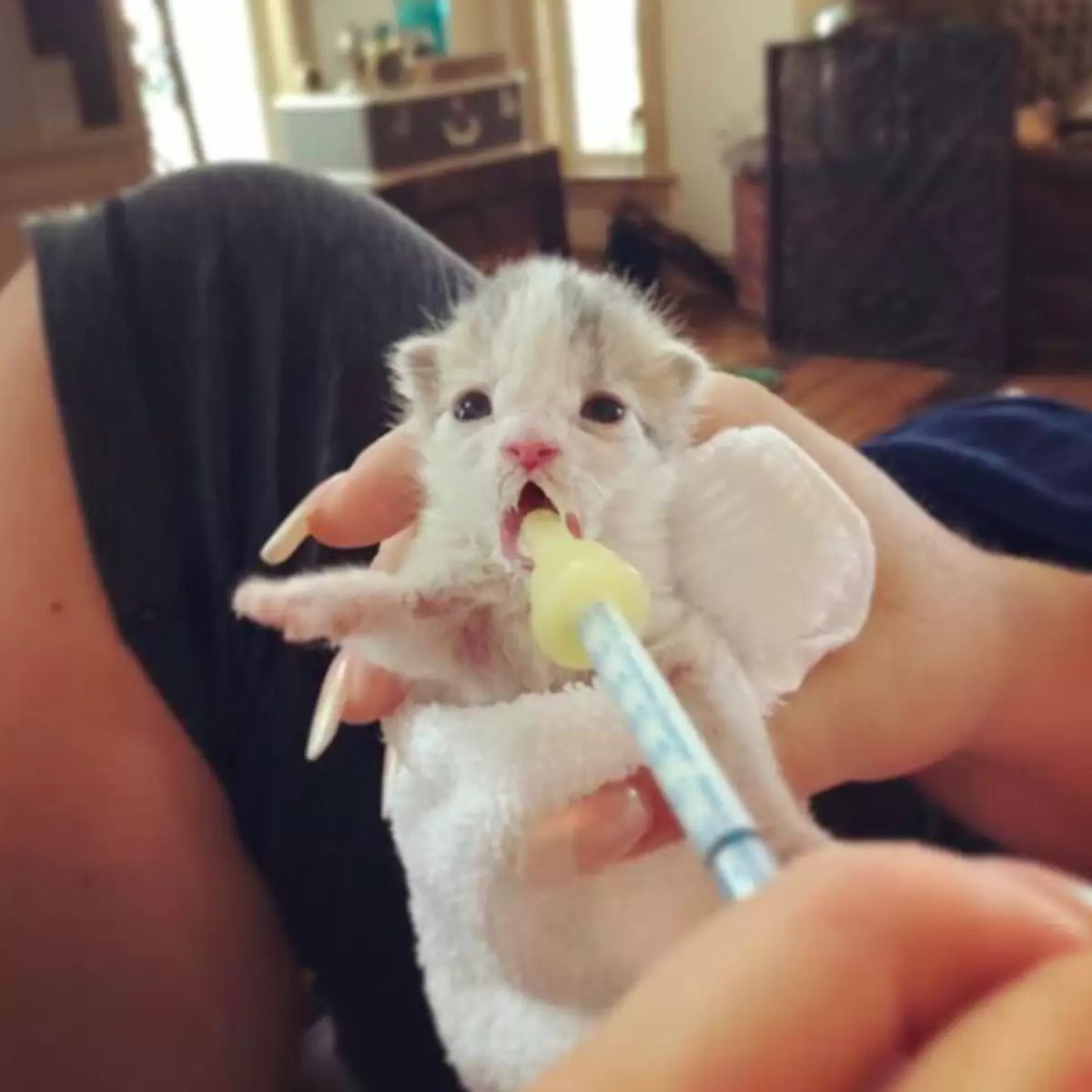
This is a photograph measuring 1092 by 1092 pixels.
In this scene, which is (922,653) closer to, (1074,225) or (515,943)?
(515,943)

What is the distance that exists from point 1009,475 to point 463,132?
2266 millimetres

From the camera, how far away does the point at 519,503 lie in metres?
0.35

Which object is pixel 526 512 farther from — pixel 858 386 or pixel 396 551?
pixel 858 386

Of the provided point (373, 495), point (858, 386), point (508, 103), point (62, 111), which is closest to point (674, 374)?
point (373, 495)

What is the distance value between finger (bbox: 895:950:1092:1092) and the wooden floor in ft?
6.48

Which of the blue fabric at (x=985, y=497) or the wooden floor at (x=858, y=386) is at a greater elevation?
the blue fabric at (x=985, y=497)

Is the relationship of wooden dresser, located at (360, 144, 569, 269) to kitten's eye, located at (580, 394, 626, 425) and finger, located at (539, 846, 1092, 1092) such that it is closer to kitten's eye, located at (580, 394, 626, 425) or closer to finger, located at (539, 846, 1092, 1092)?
kitten's eye, located at (580, 394, 626, 425)

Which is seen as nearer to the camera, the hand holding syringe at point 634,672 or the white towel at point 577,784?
the hand holding syringe at point 634,672

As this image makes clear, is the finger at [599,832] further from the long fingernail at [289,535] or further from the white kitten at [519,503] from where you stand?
the long fingernail at [289,535]

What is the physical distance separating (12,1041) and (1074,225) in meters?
2.22

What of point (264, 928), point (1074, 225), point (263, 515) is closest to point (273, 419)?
point (263, 515)

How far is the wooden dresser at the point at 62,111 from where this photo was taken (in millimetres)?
1910

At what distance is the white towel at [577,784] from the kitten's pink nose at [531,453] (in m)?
0.07

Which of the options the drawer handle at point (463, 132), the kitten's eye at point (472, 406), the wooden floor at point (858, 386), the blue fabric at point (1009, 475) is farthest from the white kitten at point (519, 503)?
the drawer handle at point (463, 132)
